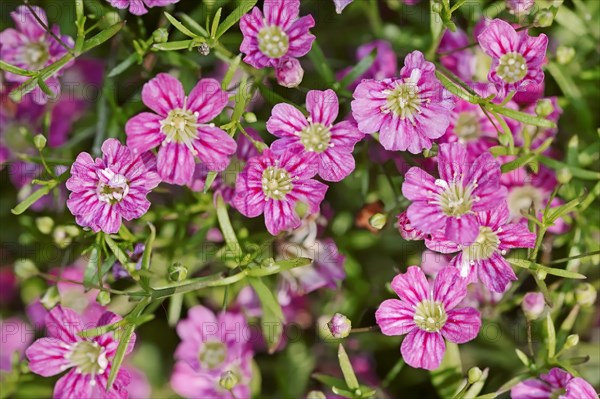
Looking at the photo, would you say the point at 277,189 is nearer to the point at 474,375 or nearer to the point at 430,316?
the point at 430,316

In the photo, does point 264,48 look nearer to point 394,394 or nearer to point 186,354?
point 186,354

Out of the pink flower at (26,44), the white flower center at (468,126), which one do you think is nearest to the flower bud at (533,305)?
the white flower center at (468,126)

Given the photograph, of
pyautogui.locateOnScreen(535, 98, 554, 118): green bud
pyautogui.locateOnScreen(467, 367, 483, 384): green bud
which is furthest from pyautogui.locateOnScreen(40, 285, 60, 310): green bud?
pyautogui.locateOnScreen(535, 98, 554, 118): green bud

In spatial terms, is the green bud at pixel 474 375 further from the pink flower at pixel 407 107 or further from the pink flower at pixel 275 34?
the pink flower at pixel 275 34

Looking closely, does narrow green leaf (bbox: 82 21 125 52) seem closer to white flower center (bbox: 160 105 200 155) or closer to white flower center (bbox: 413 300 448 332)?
white flower center (bbox: 160 105 200 155)

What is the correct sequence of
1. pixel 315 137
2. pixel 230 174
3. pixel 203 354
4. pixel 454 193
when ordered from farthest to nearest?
pixel 203 354
pixel 230 174
pixel 315 137
pixel 454 193

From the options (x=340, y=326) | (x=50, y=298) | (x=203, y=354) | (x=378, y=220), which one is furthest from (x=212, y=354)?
(x=378, y=220)
